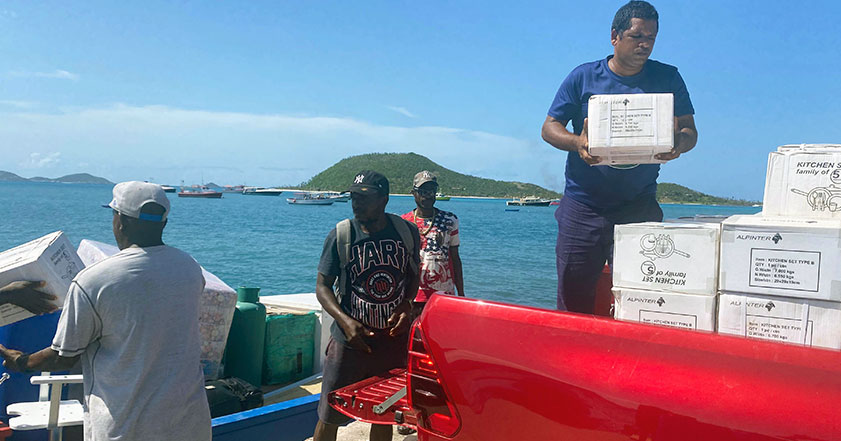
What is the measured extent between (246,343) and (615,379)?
178 inches

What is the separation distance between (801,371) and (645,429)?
1.40ft

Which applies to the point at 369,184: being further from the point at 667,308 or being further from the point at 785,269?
the point at 785,269

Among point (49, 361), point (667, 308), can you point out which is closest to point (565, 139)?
point (667, 308)

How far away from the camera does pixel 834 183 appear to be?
2.10 metres

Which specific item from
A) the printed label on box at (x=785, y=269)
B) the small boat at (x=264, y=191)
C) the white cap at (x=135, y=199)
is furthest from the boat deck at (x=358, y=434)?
the small boat at (x=264, y=191)

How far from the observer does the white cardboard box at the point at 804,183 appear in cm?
211

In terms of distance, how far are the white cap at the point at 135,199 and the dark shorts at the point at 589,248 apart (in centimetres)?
217

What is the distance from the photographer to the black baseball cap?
3.75 meters

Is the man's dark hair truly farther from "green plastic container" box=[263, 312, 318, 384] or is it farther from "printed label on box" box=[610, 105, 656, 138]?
"green plastic container" box=[263, 312, 318, 384]

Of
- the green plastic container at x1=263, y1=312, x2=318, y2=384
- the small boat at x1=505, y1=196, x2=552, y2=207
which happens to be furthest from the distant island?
the green plastic container at x1=263, y1=312, x2=318, y2=384

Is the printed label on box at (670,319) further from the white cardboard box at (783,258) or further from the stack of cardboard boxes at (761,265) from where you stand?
the white cardboard box at (783,258)

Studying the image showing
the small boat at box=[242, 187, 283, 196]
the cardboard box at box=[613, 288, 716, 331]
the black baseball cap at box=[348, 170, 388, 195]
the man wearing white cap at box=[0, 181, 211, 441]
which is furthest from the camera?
the small boat at box=[242, 187, 283, 196]

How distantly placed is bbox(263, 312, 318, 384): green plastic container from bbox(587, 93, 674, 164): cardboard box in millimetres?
3953

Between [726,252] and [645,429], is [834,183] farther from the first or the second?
[645,429]
